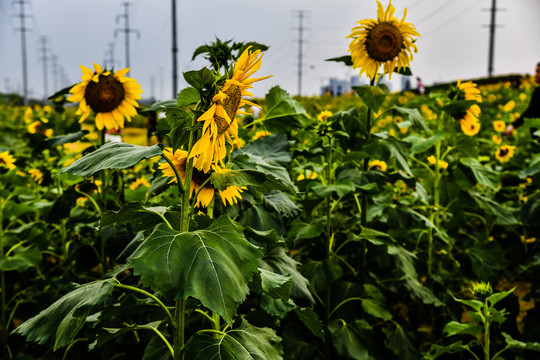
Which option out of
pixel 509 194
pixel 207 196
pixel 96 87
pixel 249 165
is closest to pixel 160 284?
pixel 207 196

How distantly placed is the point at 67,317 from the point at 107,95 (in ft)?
4.30

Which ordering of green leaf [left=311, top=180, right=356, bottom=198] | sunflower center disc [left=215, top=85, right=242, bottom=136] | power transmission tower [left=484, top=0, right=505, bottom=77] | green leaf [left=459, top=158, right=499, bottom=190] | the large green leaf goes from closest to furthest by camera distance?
the large green leaf, sunflower center disc [left=215, top=85, right=242, bottom=136], green leaf [left=311, top=180, right=356, bottom=198], green leaf [left=459, top=158, right=499, bottom=190], power transmission tower [left=484, top=0, right=505, bottom=77]

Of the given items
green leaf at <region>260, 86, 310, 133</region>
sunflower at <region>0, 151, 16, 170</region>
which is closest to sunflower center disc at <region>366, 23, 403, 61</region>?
green leaf at <region>260, 86, 310, 133</region>

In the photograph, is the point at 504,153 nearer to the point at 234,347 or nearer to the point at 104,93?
the point at 104,93

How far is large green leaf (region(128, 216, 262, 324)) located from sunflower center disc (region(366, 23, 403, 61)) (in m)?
1.47

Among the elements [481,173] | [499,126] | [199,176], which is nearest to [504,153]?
[499,126]

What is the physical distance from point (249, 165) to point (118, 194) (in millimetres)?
946

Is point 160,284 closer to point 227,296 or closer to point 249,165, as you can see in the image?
point 227,296

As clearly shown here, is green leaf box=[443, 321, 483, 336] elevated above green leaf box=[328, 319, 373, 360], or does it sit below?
above

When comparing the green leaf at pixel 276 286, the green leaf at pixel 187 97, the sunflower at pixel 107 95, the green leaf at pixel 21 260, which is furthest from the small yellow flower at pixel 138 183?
the green leaf at pixel 276 286

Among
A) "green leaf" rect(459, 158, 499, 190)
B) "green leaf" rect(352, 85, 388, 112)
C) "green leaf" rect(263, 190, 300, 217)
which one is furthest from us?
"green leaf" rect(459, 158, 499, 190)

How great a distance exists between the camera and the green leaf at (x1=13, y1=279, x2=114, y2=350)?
1.13m

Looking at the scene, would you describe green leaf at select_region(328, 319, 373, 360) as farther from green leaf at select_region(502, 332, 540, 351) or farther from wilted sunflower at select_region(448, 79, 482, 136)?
wilted sunflower at select_region(448, 79, 482, 136)

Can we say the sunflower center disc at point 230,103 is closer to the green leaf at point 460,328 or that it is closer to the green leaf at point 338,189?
the green leaf at point 338,189
